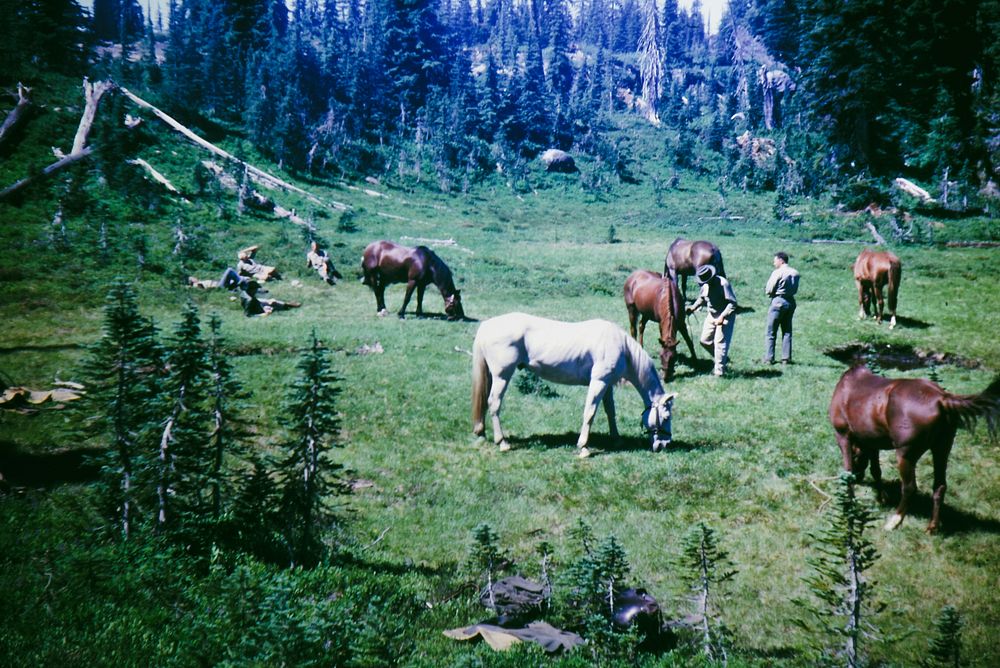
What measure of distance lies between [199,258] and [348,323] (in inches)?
393

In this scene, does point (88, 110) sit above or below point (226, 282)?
above

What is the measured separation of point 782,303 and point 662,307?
318 cm

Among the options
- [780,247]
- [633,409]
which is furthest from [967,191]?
[633,409]

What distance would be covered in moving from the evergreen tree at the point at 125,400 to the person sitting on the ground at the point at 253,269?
60.4 feet

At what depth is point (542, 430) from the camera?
1076 cm

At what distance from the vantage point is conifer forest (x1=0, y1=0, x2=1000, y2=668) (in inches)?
196

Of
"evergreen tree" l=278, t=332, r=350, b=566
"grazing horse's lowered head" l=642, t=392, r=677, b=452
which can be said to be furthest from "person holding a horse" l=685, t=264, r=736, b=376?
"evergreen tree" l=278, t=332, r=350, b=566

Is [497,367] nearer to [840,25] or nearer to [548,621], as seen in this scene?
[548,621]

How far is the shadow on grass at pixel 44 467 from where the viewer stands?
7516 mm

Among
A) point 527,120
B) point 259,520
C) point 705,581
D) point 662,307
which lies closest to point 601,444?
point 662,307

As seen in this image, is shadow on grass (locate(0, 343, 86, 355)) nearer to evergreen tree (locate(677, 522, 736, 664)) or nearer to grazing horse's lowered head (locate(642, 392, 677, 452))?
grazing horse's lowered head (locate(642, 392, 677, 452))

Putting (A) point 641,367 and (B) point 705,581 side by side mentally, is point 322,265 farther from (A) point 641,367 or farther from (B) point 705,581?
(B) point 705,581

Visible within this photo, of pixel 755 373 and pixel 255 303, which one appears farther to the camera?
pixel 255 303

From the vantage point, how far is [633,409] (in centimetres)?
1195
